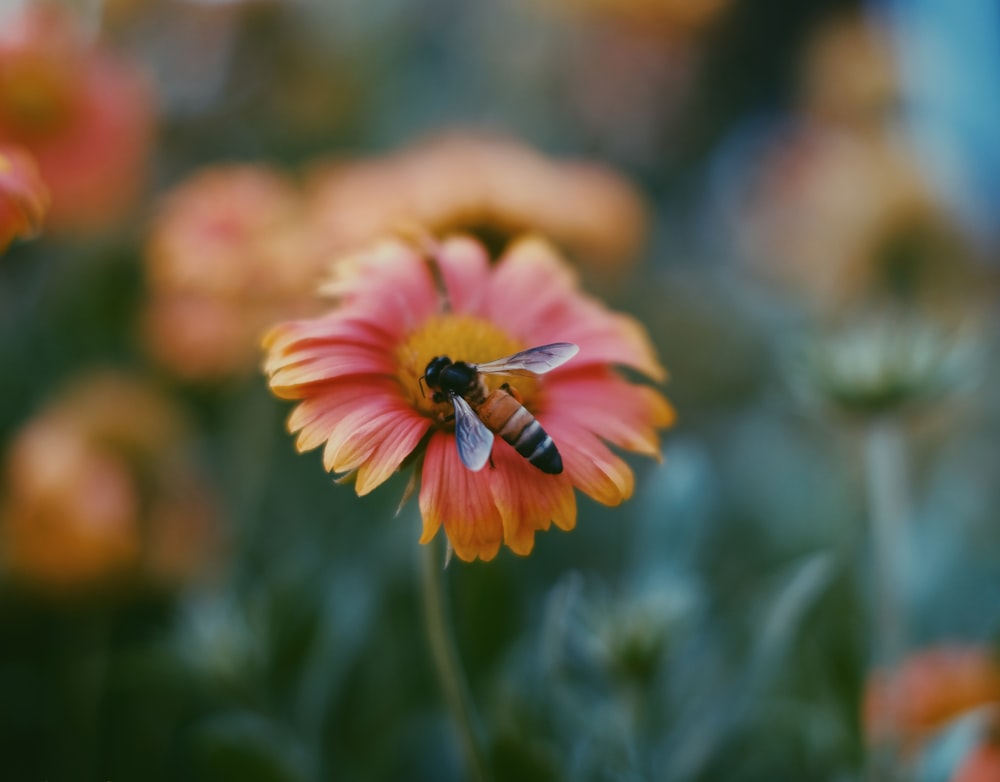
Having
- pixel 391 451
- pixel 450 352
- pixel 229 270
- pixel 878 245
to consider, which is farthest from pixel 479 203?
pixel 878 245

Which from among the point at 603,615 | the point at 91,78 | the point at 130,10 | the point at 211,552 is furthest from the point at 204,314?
the point at 130,10

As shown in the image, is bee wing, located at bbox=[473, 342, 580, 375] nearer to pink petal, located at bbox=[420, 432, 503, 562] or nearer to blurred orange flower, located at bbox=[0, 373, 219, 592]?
pink petal, located at bbox=[420, 432, 503, 562]

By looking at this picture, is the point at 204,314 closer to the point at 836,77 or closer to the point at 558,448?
the point at 558,448

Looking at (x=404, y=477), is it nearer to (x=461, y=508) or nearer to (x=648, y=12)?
(x=461, y=508)

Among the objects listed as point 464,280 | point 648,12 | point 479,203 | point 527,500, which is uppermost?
point 648,12

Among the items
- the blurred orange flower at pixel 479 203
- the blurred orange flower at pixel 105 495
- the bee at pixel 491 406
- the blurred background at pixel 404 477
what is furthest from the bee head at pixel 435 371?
the blurred orange flower at pixel 105 495

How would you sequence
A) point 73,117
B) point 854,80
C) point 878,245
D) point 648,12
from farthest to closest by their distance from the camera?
point 854,80 < point 648,12 < point 878,245 < point 73,117
